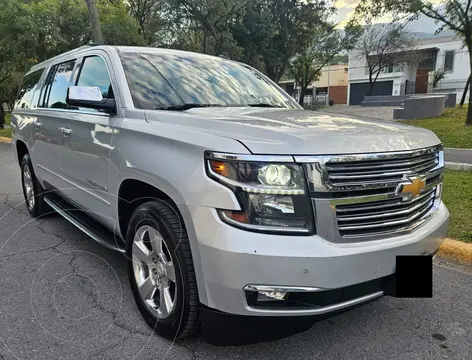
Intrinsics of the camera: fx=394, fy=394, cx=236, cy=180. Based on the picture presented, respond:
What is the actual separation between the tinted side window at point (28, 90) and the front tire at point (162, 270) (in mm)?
3521

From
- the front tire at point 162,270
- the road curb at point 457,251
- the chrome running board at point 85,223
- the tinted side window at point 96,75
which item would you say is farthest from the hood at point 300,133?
the road curb at point 457,251

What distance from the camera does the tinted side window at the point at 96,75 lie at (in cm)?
325

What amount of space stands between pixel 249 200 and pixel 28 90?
4.92 m

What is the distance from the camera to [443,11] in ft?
43.9

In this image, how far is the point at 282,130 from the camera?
2197 mm

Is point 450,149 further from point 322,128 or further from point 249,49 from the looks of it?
→ point 249,49

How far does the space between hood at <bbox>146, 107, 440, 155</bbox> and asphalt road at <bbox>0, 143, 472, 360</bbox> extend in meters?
1.29

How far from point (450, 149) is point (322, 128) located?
891cm

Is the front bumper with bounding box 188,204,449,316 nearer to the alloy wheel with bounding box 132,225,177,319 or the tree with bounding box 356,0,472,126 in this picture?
the alloy wheel with bounding box 132,225,177,319

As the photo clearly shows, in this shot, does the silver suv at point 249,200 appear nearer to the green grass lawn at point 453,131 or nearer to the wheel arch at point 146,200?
the wheel arch at point 146,200

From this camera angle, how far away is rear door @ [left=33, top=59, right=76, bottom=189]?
13.3 ft

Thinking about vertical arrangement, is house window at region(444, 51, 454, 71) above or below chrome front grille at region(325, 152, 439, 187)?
above

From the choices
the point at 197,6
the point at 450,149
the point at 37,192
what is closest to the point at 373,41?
the point at 197,6

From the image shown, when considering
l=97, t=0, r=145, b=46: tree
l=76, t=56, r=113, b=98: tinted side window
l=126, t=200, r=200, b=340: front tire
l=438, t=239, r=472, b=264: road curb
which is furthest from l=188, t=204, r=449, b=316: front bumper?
l=97, t=0, r=145, b=46: tree
